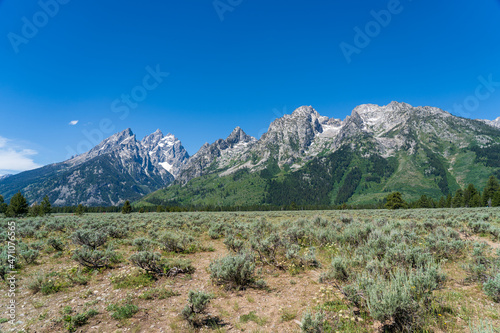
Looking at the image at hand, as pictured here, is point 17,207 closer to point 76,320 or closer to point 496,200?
point 76,320

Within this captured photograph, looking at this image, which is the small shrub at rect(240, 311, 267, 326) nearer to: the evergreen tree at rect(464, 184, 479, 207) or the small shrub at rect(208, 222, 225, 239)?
the small shrub at rect(208, 222, 225, 239)

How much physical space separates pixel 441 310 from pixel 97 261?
51.6 ft

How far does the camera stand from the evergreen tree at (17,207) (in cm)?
4647

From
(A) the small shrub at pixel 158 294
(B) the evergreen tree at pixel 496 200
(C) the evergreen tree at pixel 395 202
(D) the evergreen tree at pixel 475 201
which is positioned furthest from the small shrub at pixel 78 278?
(D) the evergreen tree at pixel 475 201

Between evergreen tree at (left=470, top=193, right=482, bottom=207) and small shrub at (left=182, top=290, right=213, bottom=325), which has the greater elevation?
small shrub at (left=182, top=290, right=213, bottom=325)

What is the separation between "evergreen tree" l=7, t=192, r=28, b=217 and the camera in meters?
46.5

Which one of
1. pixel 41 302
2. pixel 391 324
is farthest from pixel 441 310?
pixel 41 302

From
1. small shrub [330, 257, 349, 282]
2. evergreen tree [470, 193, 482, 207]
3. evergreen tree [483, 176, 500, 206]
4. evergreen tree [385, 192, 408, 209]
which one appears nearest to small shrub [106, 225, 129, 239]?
small shrub [330, 257, 349, 282]

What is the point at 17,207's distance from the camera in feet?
154

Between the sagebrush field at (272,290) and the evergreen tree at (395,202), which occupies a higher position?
the sagebrush field at (272,290)

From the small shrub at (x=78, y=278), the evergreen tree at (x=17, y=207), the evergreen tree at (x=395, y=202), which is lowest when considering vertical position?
the evergreen tree at (x=395, y=202)

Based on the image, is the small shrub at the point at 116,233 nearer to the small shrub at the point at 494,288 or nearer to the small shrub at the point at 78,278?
the small shrub at the point at 78,278

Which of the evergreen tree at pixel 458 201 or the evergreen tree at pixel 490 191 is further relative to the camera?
the evergreen tree at pixel 458 201

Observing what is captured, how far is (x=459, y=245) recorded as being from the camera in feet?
35.3
